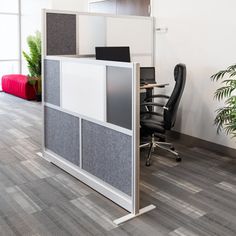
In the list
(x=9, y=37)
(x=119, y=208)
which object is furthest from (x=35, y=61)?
(x=119, y=208)

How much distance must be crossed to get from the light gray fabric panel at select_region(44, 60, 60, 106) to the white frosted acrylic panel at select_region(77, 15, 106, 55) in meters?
0.45

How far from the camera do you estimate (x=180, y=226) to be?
6.91 ft

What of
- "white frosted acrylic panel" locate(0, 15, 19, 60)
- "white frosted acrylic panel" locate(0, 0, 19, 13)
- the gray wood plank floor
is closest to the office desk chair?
the gray wood plank floor

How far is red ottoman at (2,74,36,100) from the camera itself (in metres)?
6.38

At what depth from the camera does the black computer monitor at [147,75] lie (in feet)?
12.7

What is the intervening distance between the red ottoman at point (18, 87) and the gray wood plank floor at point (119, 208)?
2.93 meters

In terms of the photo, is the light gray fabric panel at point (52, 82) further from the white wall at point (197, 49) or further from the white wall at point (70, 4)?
the white wall at point (70, 4)

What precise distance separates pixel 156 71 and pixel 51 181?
2042mm

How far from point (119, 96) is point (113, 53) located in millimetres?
1455

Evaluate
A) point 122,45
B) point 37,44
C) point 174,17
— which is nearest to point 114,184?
point 122,45

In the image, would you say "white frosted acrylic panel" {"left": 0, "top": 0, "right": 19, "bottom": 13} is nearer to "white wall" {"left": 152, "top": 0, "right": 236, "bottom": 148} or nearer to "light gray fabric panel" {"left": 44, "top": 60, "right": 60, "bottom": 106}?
"white wall" {"left": 152, "top": 0, "right": 236, "bottom": 148}

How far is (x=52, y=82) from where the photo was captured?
10.1 ft

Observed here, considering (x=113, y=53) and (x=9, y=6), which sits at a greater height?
(x=9, y=6)

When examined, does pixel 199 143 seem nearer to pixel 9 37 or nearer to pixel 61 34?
pixel 61 34
